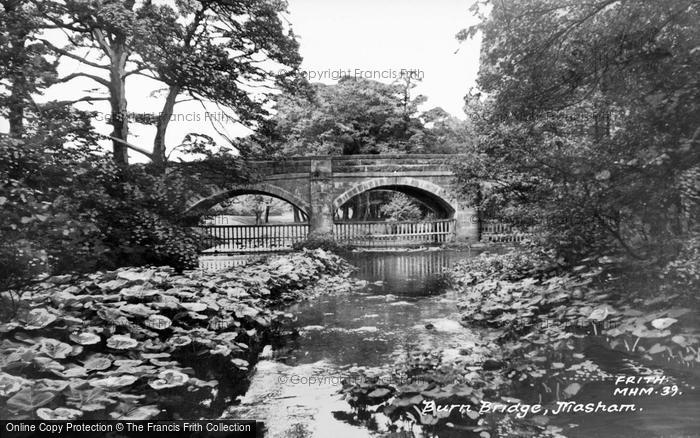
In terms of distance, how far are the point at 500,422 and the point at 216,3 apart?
32.6 ft

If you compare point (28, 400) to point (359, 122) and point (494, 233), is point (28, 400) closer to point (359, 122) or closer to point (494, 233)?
point (494, 233)

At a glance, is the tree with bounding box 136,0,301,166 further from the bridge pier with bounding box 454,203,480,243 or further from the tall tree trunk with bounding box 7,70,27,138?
the bridge pier with bounding box 454,203,480,243

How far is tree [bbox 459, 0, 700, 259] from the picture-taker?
3.15 m

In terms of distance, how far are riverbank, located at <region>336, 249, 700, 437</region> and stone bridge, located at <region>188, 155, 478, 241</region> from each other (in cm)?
1497

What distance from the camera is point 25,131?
4.29 m

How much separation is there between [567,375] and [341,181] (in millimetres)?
16635

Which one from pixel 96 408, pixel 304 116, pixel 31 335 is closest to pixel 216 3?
pixel 31 335

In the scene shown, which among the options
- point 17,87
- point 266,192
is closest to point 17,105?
point 17,87

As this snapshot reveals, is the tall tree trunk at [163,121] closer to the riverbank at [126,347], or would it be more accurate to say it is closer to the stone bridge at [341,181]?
the riverbank at [126,347]

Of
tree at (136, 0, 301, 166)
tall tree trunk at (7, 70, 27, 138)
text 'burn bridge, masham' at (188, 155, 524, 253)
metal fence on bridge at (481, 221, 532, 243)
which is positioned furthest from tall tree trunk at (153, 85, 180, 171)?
metal fence on bridge at (481, 221, 532, 243)

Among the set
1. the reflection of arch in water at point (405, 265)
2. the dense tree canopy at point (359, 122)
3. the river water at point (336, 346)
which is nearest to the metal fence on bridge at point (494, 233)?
the reflection of arch in water at point (405, 265)

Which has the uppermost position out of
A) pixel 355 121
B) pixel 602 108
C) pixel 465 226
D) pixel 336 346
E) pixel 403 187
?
pixel 355 121

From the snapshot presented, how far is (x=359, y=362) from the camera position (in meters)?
4.12

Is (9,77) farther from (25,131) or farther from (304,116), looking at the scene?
(304,116)
